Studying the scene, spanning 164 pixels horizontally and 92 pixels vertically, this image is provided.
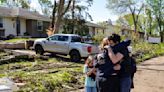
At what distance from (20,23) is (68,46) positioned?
28.7 meters

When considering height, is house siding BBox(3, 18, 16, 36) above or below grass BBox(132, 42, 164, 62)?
above

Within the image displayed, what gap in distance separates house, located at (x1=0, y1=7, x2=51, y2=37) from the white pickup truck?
23541 millimetres

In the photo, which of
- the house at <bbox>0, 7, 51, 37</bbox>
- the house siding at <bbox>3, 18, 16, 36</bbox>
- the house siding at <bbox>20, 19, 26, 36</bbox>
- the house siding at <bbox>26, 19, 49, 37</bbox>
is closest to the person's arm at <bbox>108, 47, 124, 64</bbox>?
the house at <bbox>0, 7, 51, 37</bbox>

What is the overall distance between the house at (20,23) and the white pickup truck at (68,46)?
23541 mm

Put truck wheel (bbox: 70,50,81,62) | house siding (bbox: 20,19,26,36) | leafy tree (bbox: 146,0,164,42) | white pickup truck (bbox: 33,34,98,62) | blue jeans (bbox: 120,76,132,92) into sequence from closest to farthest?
blue jeans (bbox: 120,76,132,92) → white pickup truck (bbox: 33,34,98,62) → truck wheel (bbox: 70,50,81,62) → house siding (bbox: 20,19,26,36) → leafy tree (bbox: 146,0,164,42)

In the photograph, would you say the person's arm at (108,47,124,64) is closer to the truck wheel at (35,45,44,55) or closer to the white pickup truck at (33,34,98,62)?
the white pickup truck at (33,34,98,62)

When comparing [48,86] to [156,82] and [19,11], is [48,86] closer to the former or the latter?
[156,82]

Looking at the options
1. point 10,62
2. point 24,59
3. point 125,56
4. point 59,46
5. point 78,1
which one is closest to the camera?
point 125,56

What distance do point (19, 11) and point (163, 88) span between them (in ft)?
127

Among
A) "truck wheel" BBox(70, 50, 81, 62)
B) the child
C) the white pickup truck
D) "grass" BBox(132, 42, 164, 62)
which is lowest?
"grass" BBox(132, 42, 164, 62)

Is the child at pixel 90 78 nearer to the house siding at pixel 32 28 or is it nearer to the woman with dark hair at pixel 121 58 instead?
the woman with dark hair at pixel 121 58

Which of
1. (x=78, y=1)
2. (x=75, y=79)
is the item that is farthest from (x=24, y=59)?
(x=78, y=1)

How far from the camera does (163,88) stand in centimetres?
1434

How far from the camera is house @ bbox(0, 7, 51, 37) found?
4891cm
